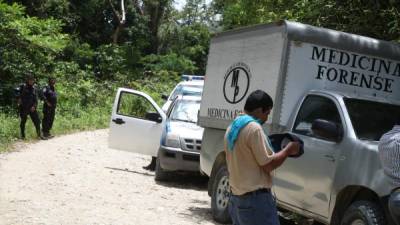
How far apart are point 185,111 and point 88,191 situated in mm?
3416

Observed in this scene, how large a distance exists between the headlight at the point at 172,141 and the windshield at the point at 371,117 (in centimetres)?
525

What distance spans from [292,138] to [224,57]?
15.2 feet

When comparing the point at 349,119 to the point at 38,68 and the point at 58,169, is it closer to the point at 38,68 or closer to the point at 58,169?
the point at 58,169

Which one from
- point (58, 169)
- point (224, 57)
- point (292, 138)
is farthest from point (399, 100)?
point (58, 169)

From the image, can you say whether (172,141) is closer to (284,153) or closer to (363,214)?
(363,214)

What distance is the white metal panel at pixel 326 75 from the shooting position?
23.9ft

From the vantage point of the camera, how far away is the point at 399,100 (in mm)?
7840

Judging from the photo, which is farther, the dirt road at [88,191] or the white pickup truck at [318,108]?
the dirt road at [88,191]

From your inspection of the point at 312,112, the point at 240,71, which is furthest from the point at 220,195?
the point at 312,112

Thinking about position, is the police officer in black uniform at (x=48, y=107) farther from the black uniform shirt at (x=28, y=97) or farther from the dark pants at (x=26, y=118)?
the black uniform shirt at (x=28, y=97)

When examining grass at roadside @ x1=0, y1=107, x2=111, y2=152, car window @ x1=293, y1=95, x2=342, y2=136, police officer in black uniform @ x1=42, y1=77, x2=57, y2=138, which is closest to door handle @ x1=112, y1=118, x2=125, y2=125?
grass at roadside @ x1=0, y1=107, x2=111, y2=152

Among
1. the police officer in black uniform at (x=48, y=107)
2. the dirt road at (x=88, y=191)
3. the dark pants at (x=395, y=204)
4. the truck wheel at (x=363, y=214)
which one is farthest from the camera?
the police officer in black uniform at (x=48, y=107)

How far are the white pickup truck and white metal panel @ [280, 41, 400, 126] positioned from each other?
0.04 feet

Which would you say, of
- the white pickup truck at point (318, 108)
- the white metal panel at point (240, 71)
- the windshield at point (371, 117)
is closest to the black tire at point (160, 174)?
the white metal panel at point (240, 71)
